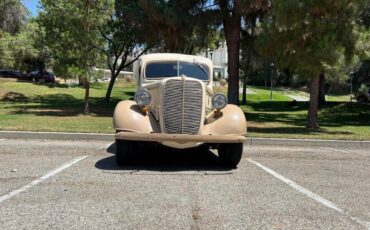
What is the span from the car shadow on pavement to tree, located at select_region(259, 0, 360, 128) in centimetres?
710

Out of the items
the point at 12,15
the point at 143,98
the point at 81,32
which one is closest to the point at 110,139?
the point at 143,98

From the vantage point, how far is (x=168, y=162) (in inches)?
399

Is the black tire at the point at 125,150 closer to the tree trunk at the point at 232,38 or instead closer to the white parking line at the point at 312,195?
the white parking line at the point at 312,195

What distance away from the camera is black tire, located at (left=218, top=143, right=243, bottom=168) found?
9.34 m

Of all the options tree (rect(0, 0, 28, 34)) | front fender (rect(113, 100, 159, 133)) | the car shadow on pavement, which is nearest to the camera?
front fender (rect(113, 100, 159, 133))

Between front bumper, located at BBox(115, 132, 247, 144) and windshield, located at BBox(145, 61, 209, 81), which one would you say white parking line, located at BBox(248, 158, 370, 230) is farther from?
windshield, located at BBox(145, 61, 209, 81)

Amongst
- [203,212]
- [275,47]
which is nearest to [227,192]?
[203,212]

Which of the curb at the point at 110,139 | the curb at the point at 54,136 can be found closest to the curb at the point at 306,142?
the curb at the point at 110,139

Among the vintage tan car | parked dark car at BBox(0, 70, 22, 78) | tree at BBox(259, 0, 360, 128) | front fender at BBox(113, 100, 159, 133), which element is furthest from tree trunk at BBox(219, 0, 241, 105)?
parked dark car at BBox(0, 70, 22, 78)

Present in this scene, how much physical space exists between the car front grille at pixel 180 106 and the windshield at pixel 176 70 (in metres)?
1.45

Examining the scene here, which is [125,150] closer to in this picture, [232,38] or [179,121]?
[179,121]

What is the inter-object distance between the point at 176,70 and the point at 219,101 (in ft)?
4.72

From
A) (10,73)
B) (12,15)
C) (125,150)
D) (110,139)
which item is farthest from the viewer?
(10,73)

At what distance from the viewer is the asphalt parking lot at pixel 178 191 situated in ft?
18.4
